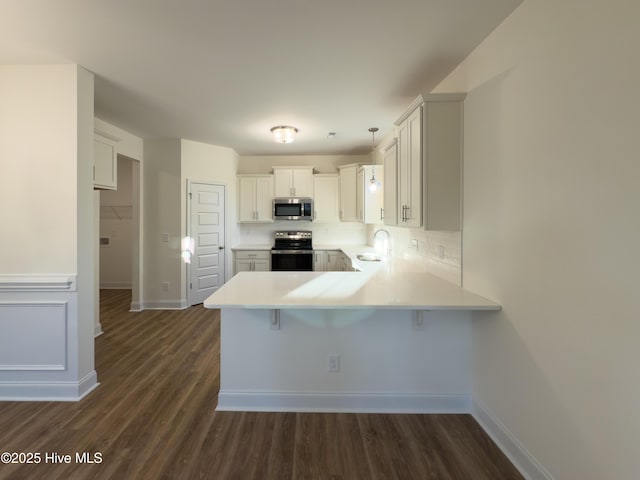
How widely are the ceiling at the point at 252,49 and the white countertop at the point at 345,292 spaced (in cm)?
171

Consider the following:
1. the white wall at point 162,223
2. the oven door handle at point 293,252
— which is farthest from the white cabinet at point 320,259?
the white wall at point 162,223

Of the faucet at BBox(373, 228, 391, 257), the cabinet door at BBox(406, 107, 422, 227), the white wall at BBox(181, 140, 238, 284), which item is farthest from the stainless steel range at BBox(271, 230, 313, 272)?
the cabinet door at BBox(406, 107, 422, 227)

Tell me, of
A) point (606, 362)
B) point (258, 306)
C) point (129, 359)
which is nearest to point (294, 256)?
point (129, 359)

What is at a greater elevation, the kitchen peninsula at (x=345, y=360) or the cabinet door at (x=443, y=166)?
the cabinet door at (x=443, y=166)

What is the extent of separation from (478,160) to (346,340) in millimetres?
1577

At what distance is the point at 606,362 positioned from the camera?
1.21 metres

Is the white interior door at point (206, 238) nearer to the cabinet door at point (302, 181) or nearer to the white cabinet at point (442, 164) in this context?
the cabinet door at point (302, 181)

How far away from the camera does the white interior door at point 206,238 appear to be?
479 centimetres

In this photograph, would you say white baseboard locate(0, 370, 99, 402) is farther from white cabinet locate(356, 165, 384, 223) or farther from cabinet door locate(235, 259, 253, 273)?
white cabinet locate(356, 165, 384, 223)

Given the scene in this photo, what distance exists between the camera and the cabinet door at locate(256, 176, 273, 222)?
5508mm

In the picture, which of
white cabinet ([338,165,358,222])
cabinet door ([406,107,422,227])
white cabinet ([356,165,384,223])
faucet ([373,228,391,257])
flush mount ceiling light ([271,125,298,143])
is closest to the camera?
cabinet door ([406,107,422,227])

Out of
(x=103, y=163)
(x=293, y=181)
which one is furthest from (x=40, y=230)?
(x=293, y=181)

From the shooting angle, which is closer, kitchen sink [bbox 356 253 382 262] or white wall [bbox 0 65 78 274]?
white wall [bbox 0 65 78 274]

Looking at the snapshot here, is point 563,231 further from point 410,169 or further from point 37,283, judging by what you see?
point 37,283
